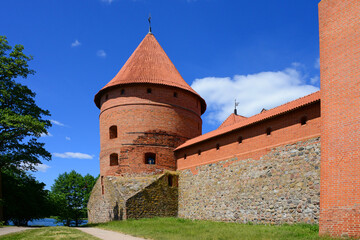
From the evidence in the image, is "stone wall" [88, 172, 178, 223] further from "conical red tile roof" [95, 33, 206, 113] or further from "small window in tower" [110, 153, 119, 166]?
"conical red tile roof" [95, 33, 206, 113]

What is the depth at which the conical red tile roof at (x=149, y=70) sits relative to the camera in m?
18.8

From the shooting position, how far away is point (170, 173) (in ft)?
57.9

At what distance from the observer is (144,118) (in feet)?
59.6

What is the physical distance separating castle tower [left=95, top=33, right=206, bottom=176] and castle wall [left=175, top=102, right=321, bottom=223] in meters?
2.39

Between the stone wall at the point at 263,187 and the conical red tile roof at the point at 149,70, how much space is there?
5.78 m

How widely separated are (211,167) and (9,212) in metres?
10.5

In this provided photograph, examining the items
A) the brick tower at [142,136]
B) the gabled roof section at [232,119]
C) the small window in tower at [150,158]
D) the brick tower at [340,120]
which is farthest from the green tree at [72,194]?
the brick tower at [340,120]

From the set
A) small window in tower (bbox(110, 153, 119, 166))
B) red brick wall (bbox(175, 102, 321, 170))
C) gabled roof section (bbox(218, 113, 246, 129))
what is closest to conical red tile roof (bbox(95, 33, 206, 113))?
gabled roof section (bbox(218, 113, 246, 129))

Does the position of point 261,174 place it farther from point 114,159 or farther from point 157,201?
point 114,159

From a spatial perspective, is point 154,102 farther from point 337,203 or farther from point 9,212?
point 337,203

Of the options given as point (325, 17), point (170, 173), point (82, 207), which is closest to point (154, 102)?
point (170, 173)

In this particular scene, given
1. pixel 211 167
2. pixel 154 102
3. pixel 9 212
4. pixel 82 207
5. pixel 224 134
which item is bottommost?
pixel 82 207

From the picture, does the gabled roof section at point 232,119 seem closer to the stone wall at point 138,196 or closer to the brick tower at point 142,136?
the brick tower at point 142,136

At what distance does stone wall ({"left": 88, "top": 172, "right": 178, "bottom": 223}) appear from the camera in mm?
16172
